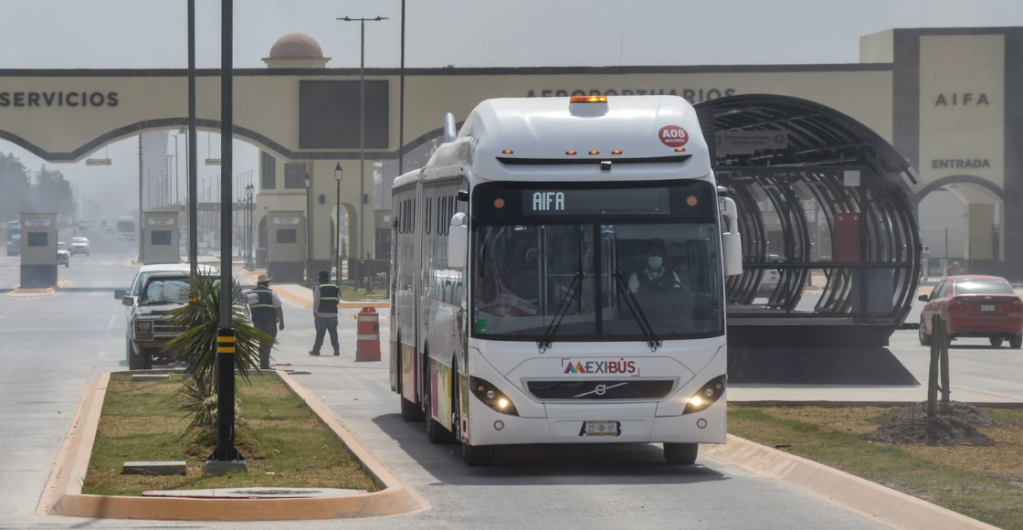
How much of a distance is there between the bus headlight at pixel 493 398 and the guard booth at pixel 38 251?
56.2m

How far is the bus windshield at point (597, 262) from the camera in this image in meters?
13.0

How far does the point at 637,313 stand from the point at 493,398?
1.47 metres

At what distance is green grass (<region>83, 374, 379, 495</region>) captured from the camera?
12.4 metres

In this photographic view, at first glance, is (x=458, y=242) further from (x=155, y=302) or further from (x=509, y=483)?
(x=155, y=302)

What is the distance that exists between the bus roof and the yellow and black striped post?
2.66m

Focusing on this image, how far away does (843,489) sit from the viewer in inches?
476

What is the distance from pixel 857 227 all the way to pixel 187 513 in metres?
15.7

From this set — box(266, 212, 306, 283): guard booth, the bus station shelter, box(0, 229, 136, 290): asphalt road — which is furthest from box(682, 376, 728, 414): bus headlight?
box(266, 212, 306, 283): guard booth

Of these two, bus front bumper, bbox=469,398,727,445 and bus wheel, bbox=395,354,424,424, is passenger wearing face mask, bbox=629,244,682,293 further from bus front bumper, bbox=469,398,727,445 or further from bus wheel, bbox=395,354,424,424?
bus wheel, bbox=395,354,424,424

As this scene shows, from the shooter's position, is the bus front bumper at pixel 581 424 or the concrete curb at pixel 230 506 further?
the bus front bumper at pixel 581 424

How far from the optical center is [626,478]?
1320cm

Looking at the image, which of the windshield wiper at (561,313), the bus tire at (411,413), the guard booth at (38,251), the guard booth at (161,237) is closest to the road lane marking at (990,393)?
the bus tire at (411,413)

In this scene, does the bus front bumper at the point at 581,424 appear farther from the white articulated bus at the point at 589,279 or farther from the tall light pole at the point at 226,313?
the tall light pole at the point at 226,313

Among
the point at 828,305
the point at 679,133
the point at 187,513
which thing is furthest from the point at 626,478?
the point at 828,305
